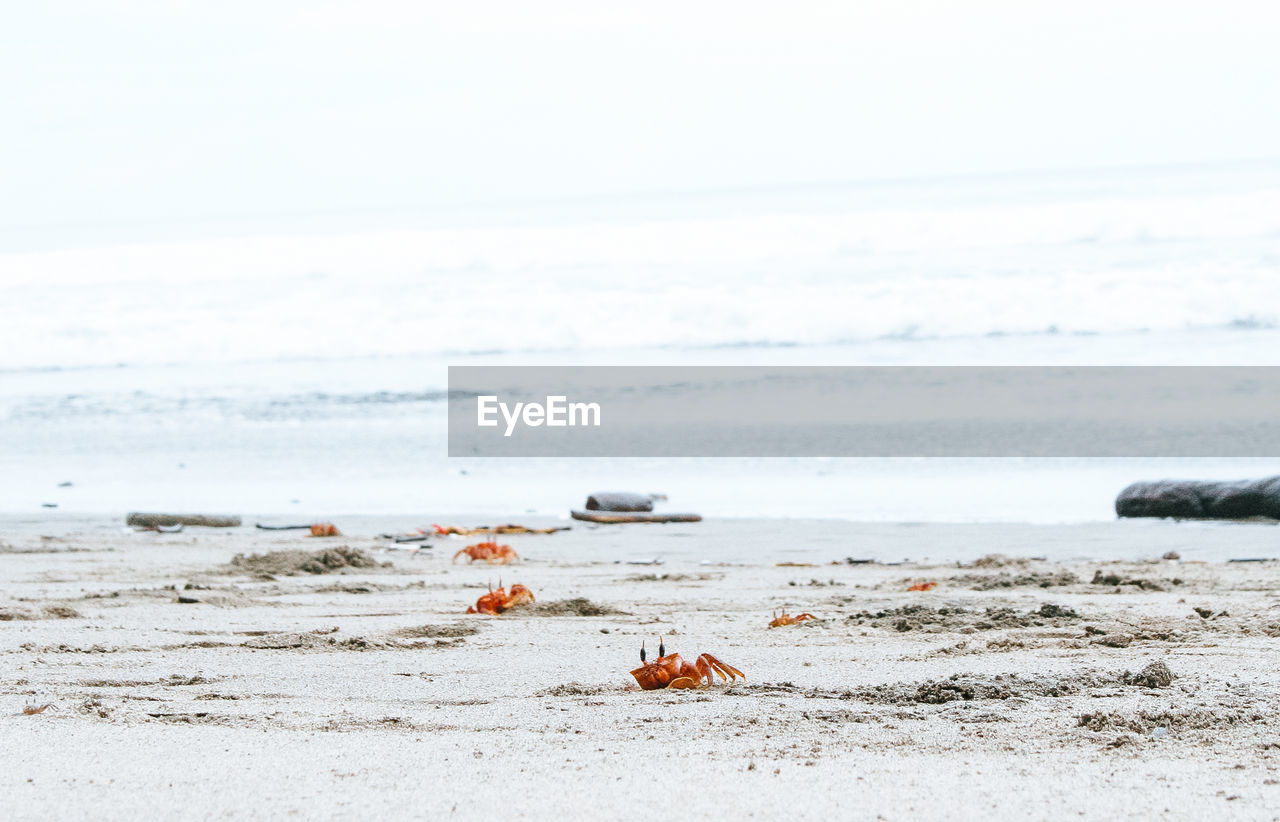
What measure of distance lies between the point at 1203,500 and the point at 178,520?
24.8ft

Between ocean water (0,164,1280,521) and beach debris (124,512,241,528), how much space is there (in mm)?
1228

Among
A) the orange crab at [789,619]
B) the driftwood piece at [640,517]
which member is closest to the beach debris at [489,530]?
the driftwood piece at [640,517]

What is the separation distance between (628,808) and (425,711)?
3.58 feet

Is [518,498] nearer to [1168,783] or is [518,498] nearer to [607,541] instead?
[607,541]

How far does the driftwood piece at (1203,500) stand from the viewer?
9086mm

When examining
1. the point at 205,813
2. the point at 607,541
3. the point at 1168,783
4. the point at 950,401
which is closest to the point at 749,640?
the point at 1168,783

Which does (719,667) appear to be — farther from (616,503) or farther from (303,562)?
(616,503)

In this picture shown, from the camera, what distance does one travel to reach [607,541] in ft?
29.8

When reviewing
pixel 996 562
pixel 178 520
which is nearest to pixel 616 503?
pixel 178 520

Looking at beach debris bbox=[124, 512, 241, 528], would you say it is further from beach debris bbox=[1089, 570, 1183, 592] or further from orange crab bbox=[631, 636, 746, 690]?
→ orange crab bbox=[631, 636, 746, 690]
